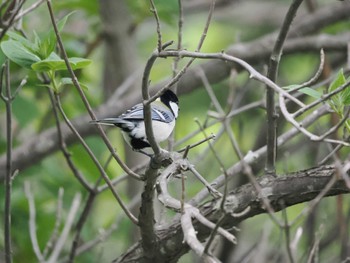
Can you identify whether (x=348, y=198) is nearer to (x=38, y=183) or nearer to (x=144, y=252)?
(x=38, y=183)

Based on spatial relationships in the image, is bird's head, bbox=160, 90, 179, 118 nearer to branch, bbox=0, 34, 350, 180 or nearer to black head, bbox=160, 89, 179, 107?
black head, bbox=160, 89, 179, 107

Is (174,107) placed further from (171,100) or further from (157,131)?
(157,131)

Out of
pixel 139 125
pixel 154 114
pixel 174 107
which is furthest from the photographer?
pixel 174 107

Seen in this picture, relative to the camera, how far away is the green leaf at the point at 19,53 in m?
2.76

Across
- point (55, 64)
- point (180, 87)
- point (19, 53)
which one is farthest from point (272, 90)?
point (180, 87)

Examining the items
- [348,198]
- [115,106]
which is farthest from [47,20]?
[348,198]

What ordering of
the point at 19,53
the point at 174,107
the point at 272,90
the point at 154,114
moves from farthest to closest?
the point at 174,107 < the point at 154,114 < the point at 19,53 < the point at 272,90

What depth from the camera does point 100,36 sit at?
5195 mm

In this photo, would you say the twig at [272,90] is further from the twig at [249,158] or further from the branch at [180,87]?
the branch at [180,87]

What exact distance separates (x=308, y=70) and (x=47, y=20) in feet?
7.84

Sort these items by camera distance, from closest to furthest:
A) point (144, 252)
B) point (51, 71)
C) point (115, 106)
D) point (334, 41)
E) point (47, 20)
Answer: point (51, 71) → point (144, 252) → point (115, 106) → point (334, 41) → point (47, 20)

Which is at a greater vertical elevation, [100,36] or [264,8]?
[264,8]

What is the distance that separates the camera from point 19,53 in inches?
110

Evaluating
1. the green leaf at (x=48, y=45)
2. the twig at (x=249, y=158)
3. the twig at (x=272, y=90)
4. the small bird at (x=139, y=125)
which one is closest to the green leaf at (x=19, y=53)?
the green leaf at (x=48, y=45)
